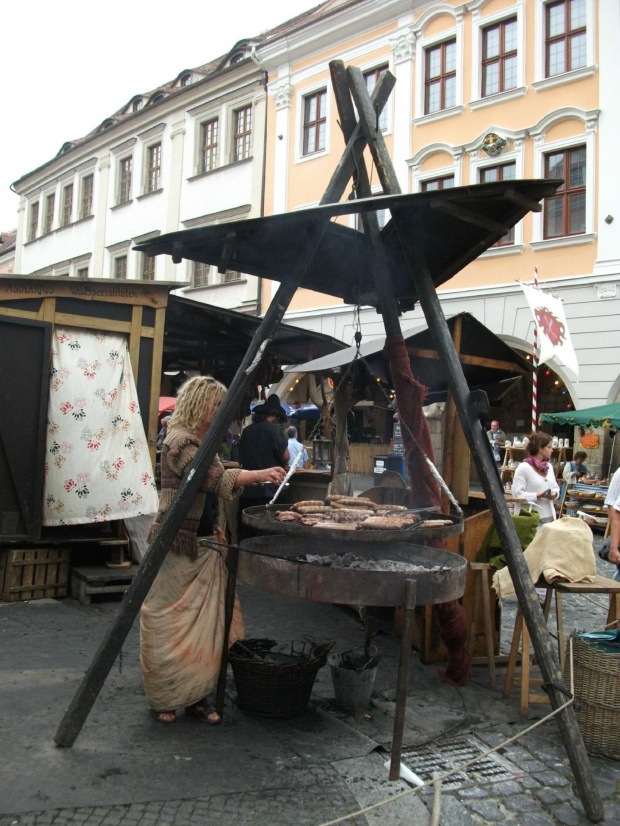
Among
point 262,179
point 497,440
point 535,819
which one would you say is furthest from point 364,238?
point 262,179

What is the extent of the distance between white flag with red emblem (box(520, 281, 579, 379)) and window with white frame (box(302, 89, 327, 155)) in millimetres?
11332

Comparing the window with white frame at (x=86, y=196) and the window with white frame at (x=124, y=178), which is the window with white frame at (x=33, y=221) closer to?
the window with white frame at (x=86, y=196)

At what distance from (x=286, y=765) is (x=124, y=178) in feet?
83.4

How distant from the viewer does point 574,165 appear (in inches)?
602

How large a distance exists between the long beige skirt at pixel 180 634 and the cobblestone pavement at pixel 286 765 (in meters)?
0.21

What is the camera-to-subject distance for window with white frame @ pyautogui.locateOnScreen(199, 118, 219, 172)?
2228cm

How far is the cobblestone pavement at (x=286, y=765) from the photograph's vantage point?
3020 millimetres

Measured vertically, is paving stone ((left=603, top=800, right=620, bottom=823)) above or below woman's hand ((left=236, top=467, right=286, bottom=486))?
below

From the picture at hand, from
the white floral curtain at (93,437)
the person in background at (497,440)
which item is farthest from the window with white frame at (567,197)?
the white floral curtain at (93,437)

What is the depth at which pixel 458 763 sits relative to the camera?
358 cm

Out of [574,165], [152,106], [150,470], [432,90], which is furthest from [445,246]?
[152,106]

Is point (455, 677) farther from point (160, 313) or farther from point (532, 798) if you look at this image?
point (160, 313)

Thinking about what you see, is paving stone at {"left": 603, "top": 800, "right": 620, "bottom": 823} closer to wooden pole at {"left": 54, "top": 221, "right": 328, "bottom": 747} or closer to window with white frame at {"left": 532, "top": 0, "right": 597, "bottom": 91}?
wooden pole at {"left": 54, "top": 221, "right": 328, "bottom": 747}

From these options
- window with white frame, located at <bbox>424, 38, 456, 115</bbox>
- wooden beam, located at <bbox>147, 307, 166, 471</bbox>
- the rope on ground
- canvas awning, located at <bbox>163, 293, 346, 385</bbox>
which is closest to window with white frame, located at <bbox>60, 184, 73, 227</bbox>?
window with white frame, located at <bbox>424, 38, 456, 115</bbox>
